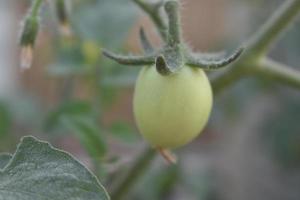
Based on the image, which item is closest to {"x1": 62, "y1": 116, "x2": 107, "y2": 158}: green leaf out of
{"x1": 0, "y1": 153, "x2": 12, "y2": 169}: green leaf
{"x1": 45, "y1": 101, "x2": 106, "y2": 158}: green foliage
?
{"x1": 45, "y1": 101, "x2": 106, "y2": 158}: green foliage

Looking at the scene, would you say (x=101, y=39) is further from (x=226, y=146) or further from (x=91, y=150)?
(x=226, y=146)

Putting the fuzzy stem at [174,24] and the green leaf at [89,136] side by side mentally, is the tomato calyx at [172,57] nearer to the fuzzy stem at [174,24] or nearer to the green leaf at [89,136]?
the fuzzy stem at [174,24]

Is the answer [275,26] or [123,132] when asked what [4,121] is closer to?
[123,132]

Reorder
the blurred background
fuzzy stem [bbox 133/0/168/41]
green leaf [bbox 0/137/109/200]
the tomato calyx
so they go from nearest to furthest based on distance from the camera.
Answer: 1. green leaf [bbox 0/137/109/200]
2. the tomato calyx
3. fuzzy stem [bbox 133/0/168/41]
4. the blurred background

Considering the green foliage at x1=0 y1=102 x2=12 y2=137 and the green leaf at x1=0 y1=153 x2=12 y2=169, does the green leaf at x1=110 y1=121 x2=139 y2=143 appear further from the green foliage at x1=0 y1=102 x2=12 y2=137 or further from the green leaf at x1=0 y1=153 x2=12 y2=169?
the green leaf at x1=0 y1=153 x2=12 y2=169

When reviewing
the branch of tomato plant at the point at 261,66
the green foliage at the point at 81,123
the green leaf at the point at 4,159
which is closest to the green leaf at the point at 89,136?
the green foliage at the point at 81,123
